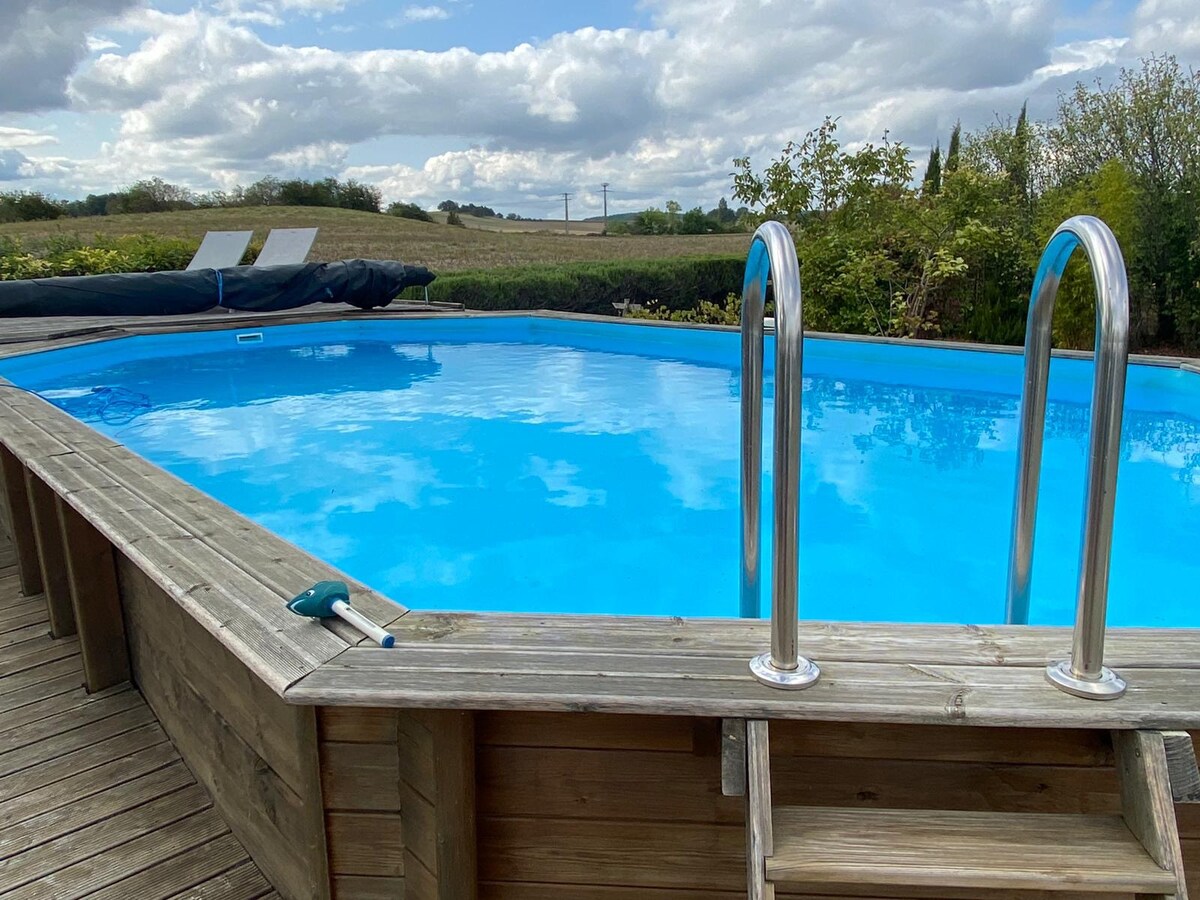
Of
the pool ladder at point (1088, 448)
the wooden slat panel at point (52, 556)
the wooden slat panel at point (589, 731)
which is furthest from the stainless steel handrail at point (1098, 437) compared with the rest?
the wooden slat panel at point (52, 556)

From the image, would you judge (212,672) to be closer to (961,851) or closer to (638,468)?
(961,851)

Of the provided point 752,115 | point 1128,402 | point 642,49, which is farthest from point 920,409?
point 752,115

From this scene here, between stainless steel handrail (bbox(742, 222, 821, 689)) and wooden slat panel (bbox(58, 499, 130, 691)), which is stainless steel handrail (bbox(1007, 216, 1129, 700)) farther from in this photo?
wooden slat panel (bbox(58, 499, 130, 691))

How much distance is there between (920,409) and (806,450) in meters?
1.58

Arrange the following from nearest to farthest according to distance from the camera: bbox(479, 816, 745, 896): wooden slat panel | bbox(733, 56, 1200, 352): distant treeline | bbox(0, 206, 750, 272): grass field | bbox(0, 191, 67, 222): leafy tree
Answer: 1. bbox(479, 816, 745, 896): wooden slat panel
2. bbox(733, 56, 1200, 352): distant treeline
3. bbox(0, 206, 750, 272): grass field
4. bbox(0, 191, 67, 222): leafy tree

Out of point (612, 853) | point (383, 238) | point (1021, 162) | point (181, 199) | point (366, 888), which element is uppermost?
point (181, 199)

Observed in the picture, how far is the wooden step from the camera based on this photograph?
1.08 m

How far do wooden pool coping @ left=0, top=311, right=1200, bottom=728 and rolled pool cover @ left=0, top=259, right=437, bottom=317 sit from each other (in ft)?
28.0

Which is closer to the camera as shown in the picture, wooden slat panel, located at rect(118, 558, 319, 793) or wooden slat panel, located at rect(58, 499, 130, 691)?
wooden slat panel, located at rect(118, 558, 319, 793)

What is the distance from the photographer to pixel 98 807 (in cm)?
215

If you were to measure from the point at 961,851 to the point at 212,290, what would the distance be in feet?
32.3

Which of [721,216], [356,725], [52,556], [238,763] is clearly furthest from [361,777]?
[721,216]

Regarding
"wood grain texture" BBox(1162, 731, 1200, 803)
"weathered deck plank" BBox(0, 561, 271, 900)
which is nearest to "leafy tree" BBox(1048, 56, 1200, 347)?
"wood grain texture" BBox(1162, 731, 1200, 803)

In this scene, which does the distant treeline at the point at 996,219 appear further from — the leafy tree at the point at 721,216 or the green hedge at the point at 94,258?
the leafy tree at the point at 721,216
